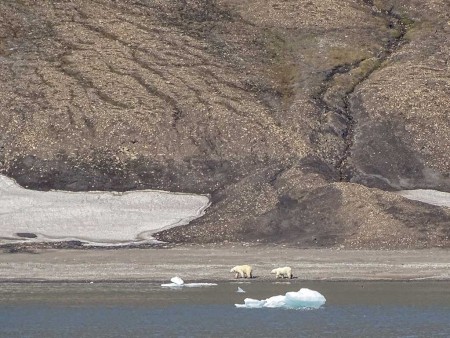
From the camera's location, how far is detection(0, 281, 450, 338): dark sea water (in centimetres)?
3072

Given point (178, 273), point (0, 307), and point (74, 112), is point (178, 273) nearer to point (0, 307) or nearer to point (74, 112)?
point (0, 307)

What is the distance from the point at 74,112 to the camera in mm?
62906

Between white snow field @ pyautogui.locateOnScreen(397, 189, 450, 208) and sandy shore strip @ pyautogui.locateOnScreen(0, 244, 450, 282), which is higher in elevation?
white snow field @ pyautogui.locateOnScreen(397, 189, 450, 208)

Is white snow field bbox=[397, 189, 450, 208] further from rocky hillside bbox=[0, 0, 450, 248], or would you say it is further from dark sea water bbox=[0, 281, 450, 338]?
dark sea water bbox=[0, 281, 450, 338]

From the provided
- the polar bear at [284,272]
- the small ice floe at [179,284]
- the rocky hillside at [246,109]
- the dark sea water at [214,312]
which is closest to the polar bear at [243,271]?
the dark sea water at [214,312]

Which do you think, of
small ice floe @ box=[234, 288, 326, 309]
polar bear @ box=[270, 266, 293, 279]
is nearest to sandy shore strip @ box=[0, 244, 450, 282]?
polar bear @ box=[270, 266, 293, 279]

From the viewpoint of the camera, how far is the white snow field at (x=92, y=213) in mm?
49469

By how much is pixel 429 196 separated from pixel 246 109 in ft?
44.7

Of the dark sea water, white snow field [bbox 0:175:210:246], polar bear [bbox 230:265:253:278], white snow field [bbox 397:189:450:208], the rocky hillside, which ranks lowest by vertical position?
the dark sea water

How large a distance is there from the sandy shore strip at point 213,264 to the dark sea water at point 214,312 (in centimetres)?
122

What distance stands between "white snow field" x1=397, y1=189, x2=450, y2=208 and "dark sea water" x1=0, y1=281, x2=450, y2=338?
1588 cm

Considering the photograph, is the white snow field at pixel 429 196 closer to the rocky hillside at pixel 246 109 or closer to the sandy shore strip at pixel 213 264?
the rocky hillside at pixel 246 109

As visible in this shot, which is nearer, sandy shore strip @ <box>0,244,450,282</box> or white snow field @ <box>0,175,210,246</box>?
sandy shore strip @ <box>0,244,450,282</box>

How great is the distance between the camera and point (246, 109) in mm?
63344
